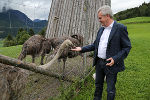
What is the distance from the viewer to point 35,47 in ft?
11.4

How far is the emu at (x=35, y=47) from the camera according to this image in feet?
11.0

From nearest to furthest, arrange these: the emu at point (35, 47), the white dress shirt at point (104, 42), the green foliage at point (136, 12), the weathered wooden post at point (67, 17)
Answer: the white dress shirt at point (104, 42)
the emu at point (35, 47)
the weathered wooden post at point (67, 17)
the green foliage at point (136, 12)

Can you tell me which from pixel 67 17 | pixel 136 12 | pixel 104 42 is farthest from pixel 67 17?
pixel 136 12

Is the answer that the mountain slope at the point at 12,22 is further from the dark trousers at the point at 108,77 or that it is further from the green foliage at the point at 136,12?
the green foliage at the point at 136,12

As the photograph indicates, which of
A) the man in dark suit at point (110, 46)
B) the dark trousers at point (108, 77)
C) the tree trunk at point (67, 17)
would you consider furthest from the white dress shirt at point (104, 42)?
the tree trunk at point (67, 17)

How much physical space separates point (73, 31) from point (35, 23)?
495 cm

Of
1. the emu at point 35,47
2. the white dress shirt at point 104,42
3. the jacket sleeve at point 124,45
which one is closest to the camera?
the jacket sleeve at point 124,45

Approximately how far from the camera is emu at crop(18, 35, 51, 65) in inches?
132

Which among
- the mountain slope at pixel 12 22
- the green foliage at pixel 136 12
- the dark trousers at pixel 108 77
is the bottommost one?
the dark trousers at pixel 108 77

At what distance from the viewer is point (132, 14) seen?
70250 mm

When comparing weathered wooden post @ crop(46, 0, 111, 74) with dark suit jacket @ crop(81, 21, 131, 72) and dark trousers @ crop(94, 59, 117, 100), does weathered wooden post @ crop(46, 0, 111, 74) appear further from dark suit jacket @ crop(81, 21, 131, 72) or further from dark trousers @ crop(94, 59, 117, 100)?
dark suit jacket @ crop(81, 21, 131, 72)

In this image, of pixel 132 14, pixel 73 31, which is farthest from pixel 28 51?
pixel 132 14

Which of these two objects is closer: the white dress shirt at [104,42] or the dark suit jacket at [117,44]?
the dark suit jacket at [117,44]

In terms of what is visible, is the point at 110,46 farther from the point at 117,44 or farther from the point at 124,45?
the point at 124,45
